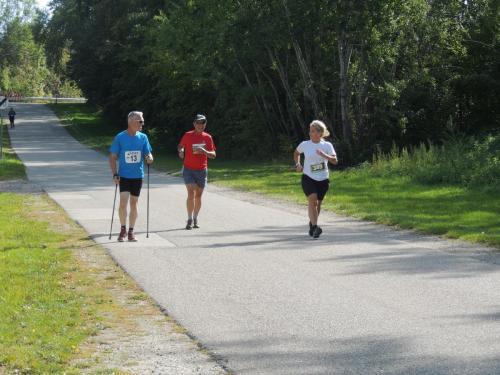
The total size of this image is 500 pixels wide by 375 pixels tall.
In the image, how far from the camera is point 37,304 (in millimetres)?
8820

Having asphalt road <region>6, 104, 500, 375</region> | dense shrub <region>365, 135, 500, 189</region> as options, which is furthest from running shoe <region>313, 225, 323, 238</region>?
dense shrub <region>365, 135, 500, 189</region>

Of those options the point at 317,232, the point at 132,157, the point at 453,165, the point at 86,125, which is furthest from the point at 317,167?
the point at 86,125

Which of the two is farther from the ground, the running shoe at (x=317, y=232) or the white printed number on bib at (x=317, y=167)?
the white printed number on bib at (x=317, y=167)

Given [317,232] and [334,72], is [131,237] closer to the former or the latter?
[317,232]

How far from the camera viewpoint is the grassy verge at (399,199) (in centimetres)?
1536

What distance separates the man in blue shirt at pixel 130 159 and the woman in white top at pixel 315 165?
2409 mm

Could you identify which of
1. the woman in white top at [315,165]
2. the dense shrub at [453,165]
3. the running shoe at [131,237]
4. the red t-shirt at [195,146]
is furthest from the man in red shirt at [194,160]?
the dense shrub at [453,165]

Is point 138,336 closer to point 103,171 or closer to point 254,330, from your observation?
point 254,330

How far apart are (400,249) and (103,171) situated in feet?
71.6

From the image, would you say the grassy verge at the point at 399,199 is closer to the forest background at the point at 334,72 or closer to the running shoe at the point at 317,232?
the running shoe at the point at 317,232

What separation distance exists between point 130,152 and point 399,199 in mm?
8219

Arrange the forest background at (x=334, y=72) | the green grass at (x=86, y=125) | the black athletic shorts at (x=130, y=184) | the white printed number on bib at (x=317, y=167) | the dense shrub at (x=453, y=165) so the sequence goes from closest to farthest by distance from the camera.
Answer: the black athletic shorts at (x=130, y=184) → the white printed number on bib at (x=317, y=167) → the dense shrub at (x=453, y=165) → the forest background at (x=334, y=72) → the green grass at (x=86, y=125)

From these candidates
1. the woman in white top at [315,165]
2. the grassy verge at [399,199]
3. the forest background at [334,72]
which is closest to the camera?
the woman in white top at [315,165]

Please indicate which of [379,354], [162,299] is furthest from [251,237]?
[379,354]
